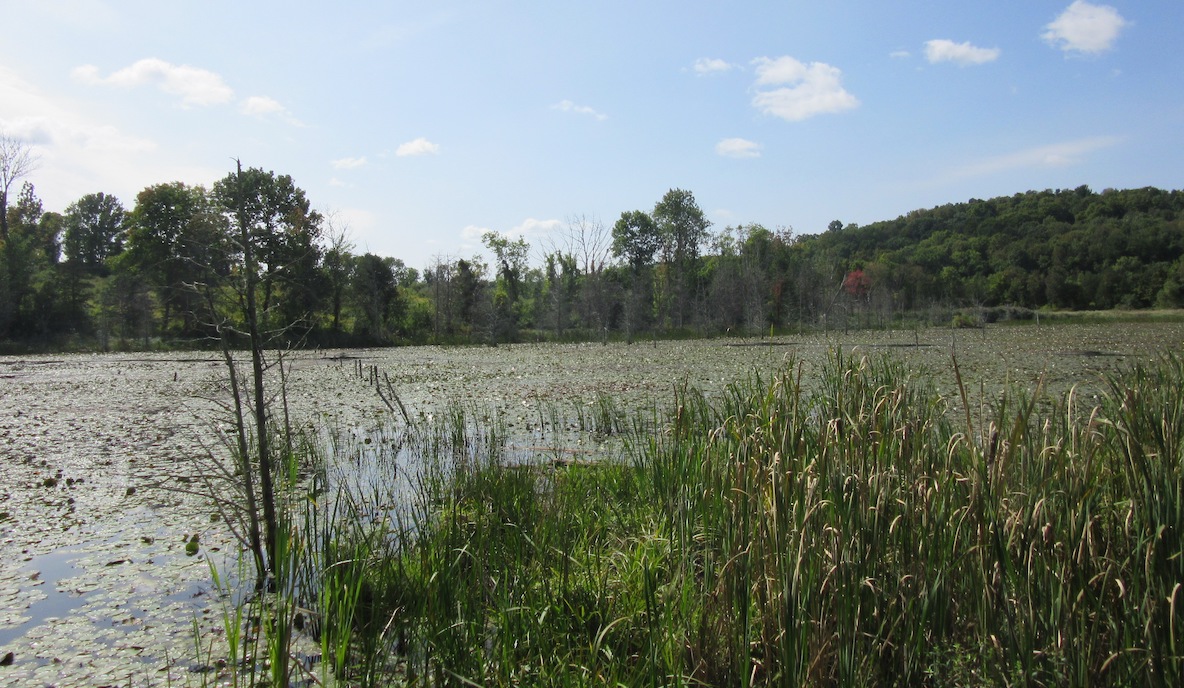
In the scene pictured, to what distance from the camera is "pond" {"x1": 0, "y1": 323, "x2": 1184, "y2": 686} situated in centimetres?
364

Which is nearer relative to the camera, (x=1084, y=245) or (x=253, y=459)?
(x=253, y=459)

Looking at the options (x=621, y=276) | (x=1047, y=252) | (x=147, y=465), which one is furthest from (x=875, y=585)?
(x=1047, y=252)

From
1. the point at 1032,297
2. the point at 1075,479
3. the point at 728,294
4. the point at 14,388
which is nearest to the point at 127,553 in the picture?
the point at 1075,479

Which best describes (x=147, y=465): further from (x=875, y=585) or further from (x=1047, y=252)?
(x=1047, y=252)

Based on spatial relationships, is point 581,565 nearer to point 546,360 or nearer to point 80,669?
point 80,669

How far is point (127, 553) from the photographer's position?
194 inches

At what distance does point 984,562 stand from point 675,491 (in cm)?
200

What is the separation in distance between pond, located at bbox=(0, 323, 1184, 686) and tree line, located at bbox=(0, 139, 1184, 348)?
7142 mm

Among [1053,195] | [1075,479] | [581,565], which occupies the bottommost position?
[581,565]

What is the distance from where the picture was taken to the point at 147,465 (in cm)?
759

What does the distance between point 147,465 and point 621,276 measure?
50.7m

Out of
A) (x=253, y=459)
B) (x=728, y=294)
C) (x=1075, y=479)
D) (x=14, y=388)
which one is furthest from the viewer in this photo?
(x=728, y=294)

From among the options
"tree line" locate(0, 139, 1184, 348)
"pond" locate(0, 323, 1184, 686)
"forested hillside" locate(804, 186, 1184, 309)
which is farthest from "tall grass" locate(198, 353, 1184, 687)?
"forested hillside" locate(804, 186, 1184, 309)

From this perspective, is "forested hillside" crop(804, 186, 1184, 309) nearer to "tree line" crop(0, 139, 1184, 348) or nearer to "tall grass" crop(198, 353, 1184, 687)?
"tree line" crop(0, 139, 1184, 348)
